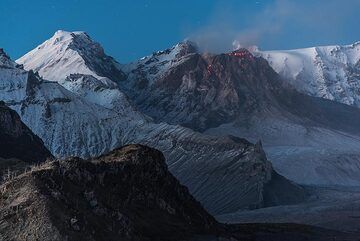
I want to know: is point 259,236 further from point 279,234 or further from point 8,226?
point 8,226

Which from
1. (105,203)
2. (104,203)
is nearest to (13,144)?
(105,203)

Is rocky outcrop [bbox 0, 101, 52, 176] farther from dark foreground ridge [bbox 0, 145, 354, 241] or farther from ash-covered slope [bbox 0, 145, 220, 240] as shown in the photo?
ash-covered slope [bbox 0, 145, 220, 240]

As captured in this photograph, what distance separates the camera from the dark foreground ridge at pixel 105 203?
61.7 meters

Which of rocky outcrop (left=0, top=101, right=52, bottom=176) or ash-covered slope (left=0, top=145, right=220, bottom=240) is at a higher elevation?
rocky outcrop (left=0, top=101, right=52, bottom=176)

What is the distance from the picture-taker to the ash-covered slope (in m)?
61.7

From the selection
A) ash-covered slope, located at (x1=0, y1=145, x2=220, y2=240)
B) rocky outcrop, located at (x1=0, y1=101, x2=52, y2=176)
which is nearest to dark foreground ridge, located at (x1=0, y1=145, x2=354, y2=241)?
ash-covered slope, located at (x1=0, y1=145, x2=220, y2=240)

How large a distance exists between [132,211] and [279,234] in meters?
62.3

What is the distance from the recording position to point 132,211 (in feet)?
283

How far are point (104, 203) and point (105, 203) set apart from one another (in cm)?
44

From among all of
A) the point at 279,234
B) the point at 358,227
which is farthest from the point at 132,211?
the point at 358,227

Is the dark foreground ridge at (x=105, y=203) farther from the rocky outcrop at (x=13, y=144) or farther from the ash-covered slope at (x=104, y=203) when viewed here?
the rocky outcrop at (x=13, y=144)

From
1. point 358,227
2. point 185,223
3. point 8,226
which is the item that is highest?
point 8,226

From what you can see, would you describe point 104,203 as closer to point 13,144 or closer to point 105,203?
point 105,203

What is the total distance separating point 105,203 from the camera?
75688 mm
